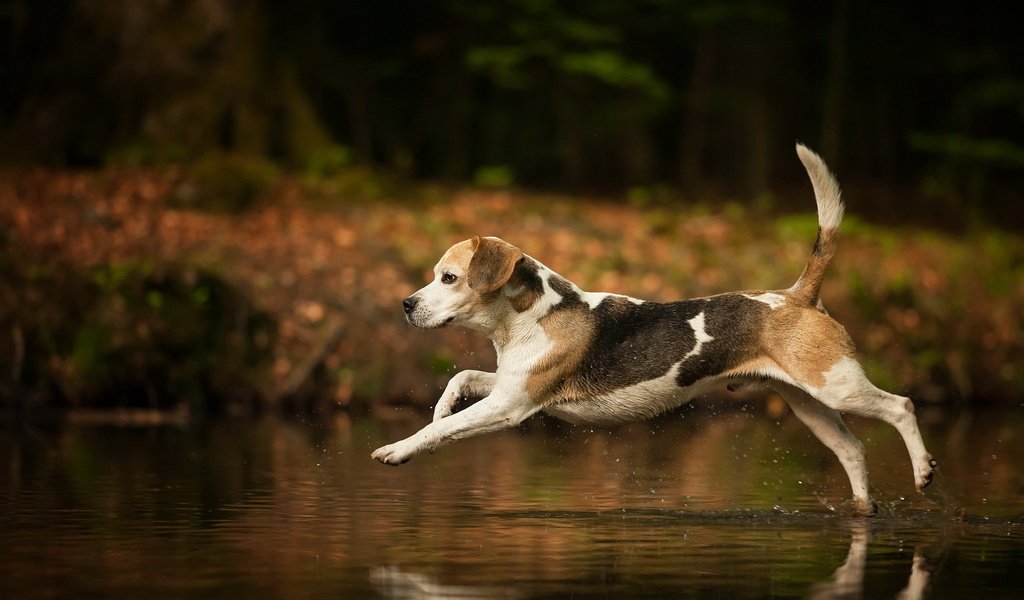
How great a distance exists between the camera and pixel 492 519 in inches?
382

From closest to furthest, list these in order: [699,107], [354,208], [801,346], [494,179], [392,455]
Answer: [392,455] → [801,346] → [354,208] → [494,179] → [699,107]

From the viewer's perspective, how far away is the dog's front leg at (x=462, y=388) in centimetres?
1002

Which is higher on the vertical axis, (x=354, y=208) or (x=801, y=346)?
(x=354, y=208)

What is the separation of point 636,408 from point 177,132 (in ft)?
49.4

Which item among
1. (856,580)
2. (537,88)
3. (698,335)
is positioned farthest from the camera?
(537,88)

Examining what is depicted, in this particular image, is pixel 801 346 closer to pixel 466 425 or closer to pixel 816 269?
pixel 816 269

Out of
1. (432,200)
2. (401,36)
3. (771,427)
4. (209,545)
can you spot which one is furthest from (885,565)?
(401,36)

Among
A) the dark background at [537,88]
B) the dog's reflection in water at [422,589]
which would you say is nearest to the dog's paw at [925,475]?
the dog's reflection in water at [422,589]

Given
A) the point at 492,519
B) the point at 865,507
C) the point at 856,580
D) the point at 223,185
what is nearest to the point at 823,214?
the point at 865,507

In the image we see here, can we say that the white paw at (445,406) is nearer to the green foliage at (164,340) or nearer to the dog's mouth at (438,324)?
the dog's mouth at (438,324)

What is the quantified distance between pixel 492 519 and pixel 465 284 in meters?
1.56

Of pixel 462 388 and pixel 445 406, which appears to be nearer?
pixel 445 406

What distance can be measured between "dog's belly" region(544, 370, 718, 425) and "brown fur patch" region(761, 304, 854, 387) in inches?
19.1

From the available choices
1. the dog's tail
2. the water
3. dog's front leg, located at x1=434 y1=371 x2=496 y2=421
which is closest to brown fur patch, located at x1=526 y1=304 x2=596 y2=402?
dog's front leg, located at x1=434 y1=371 x2=496 y2=421
